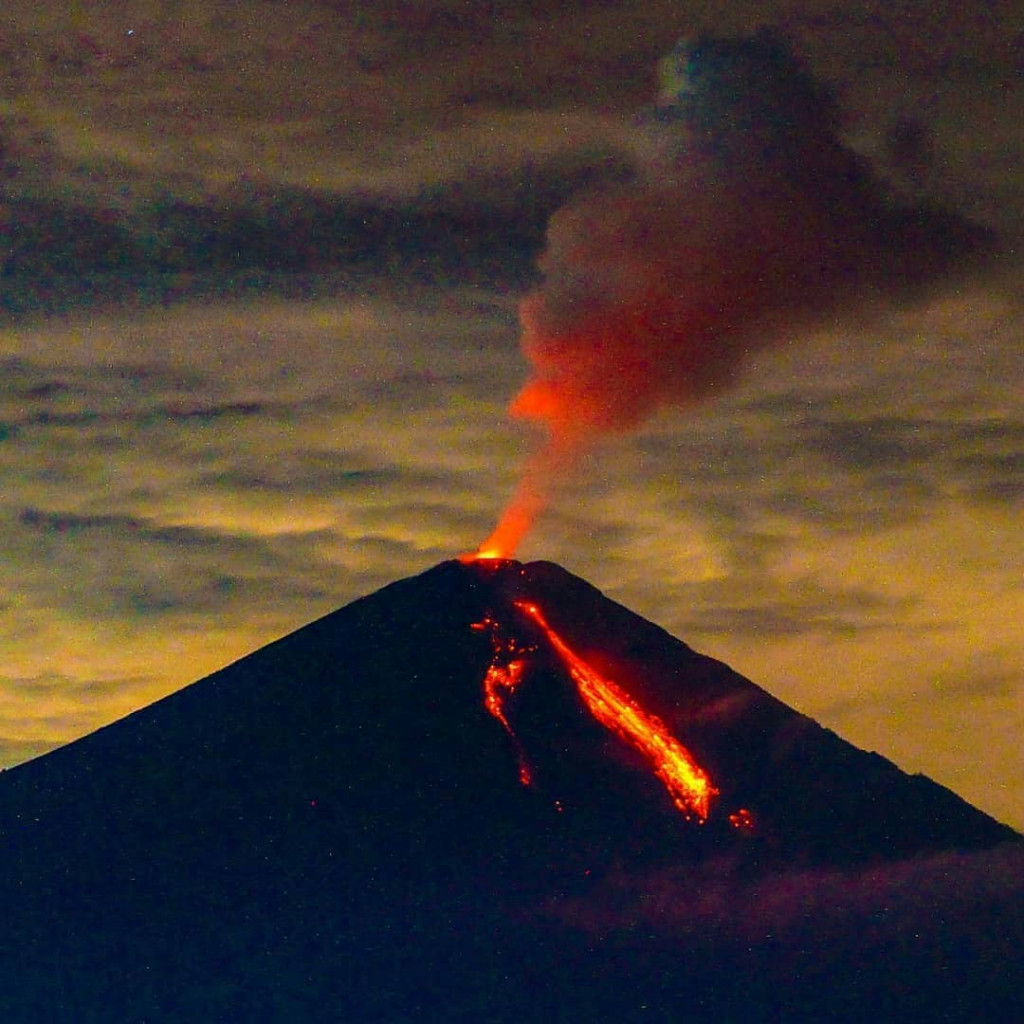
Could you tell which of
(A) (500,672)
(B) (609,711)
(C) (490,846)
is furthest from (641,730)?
(C) (490,846)

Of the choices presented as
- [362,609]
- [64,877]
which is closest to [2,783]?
[64,877]

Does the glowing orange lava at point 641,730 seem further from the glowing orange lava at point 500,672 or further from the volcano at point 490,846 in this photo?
the glowing orange lava at point 500,672

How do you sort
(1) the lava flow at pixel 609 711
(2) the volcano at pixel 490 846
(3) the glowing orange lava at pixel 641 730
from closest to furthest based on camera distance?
(2) the volcano at pixel 490 846 < (3) the glowing orange lava at pixel 641 730 < (1) the lava flow at pixel 609 711

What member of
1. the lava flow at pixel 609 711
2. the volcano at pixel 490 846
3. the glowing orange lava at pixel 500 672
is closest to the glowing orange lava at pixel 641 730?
the lava flow at pixel 609 711

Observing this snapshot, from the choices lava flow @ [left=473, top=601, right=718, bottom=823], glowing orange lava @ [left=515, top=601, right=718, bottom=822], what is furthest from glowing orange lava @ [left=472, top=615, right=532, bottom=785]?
glowing orange lava @ [left=515, top=601, right=718, bottom=822]

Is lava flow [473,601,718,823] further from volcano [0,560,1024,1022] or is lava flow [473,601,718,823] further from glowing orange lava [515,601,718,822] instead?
volcano [0,560,1024,1022]

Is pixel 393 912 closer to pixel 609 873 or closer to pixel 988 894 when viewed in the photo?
pixel 609 873

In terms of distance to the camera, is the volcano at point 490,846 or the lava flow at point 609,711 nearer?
the volcano at point 490,846
